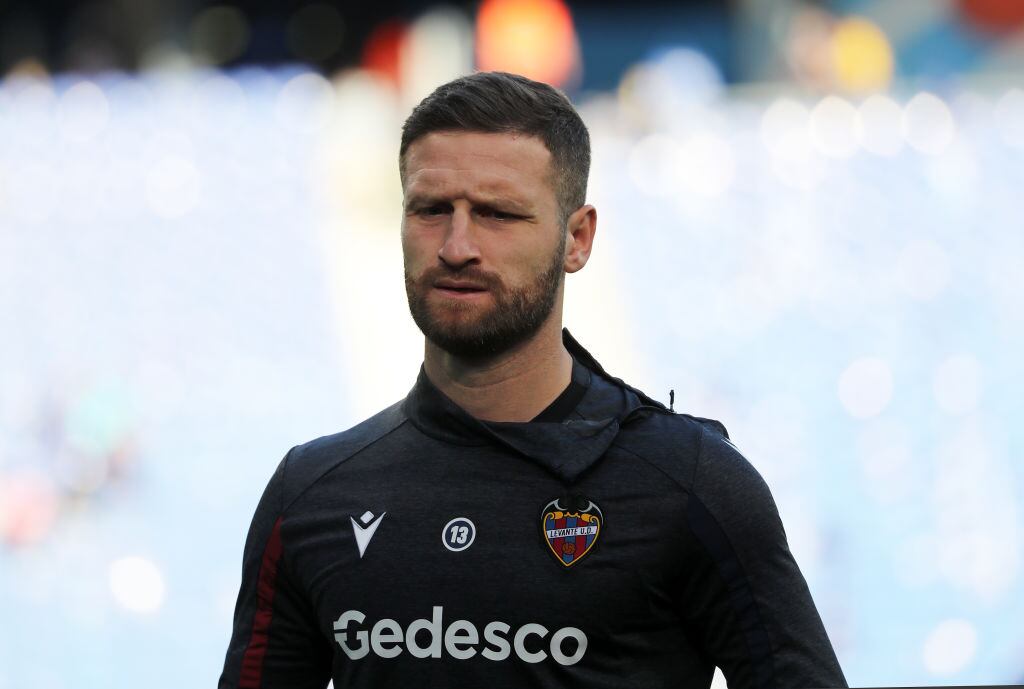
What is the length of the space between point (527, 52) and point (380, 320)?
1.08m

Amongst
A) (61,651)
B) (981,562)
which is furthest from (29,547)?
(981,562)

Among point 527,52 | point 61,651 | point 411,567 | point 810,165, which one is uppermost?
point 527,52

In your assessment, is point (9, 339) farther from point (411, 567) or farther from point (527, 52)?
point (411, 567)

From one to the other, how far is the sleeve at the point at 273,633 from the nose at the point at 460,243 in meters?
0.38

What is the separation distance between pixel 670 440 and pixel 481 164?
390 millimetres

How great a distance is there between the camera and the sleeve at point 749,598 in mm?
1337

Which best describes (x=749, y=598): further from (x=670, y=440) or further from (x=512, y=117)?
(x=512, y=117)

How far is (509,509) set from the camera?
1.43 meters

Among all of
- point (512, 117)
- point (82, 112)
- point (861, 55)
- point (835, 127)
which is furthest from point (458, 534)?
point (82, 112)

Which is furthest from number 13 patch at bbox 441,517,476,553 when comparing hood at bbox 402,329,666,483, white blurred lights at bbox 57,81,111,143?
white blurred lights at bbox 57,81,111,143

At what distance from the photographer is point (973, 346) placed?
404cm

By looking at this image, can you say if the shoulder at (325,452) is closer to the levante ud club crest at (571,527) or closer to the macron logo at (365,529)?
the macron logo at (365,529)

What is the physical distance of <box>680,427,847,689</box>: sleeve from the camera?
1.34 metres

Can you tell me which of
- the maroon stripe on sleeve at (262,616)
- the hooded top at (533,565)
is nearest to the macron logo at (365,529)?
the hooded top at (533,565)
